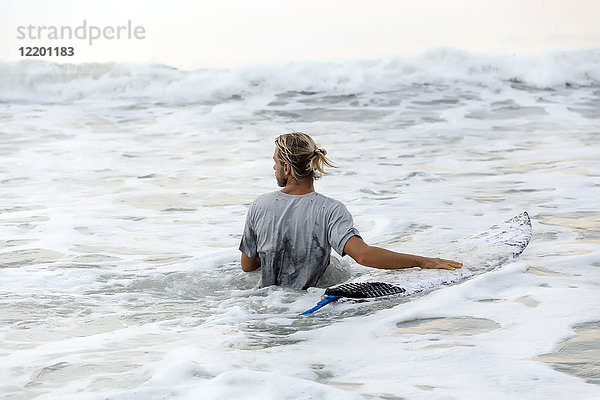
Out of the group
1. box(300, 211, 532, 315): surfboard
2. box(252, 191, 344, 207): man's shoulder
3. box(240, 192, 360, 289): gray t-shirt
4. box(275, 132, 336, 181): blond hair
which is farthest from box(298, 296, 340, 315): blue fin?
box(275, 132, 336, 181): blond hair

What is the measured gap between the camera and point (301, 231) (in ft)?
14.6

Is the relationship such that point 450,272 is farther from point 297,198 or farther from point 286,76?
point 286,76

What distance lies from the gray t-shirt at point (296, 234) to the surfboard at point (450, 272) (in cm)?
23

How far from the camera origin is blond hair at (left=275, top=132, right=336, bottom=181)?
4336mm

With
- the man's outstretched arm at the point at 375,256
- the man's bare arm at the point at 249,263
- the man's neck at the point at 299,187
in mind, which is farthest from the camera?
the man's bare arm at the point at 249,263

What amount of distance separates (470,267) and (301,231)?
126cm

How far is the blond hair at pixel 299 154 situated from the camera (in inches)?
171

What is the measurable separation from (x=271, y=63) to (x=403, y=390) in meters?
18.4

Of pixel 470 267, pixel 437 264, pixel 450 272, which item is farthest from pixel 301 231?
pixel 470 267

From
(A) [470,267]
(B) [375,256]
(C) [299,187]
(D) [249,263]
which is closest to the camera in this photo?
(B) [375,256]

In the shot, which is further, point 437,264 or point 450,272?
point 450,272

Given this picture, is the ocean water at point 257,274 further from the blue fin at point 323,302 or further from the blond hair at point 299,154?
the blond hair at point 299,154

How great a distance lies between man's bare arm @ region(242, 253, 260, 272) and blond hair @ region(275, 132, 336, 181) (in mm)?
665

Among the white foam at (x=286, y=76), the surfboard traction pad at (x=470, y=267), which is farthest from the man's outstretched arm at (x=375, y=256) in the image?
the white foam at (x=286, y=76)
